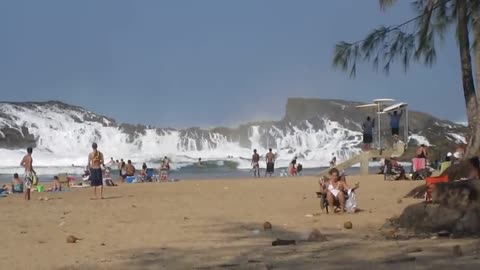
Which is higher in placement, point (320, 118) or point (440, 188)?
point (320, 118)

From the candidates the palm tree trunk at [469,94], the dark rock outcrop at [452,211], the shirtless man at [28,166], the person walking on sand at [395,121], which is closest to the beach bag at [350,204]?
the palm tree trunk at [469,94]

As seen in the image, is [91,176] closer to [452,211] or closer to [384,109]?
[452,211]

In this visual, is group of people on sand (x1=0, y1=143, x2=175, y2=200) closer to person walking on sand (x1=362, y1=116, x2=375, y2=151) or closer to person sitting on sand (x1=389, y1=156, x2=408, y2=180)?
person sitting on sand (x1=389, y1=156, x2=408, y2=180)

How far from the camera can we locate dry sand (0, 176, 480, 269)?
673 centimetres

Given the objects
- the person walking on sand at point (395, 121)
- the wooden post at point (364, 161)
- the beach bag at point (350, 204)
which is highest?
the person walking on sand at point (395, 121)

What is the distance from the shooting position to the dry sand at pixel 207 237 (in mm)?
6727

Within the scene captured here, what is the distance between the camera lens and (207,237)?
366 inches

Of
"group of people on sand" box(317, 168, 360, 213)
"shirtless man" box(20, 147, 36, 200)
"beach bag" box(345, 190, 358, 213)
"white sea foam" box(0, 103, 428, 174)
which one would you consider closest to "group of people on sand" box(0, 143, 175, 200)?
"shirtless man" box(20, 147, 36, 200)

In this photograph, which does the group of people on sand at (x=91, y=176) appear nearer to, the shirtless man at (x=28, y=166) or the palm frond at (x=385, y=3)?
the shirtless man at (x=28, y=166)

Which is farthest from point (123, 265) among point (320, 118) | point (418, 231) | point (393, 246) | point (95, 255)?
point (320, 118)

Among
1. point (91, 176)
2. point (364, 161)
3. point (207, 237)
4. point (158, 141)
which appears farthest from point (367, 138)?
point (158, 141)

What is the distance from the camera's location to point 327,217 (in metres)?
11.6

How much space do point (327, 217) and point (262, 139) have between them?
74.2 m

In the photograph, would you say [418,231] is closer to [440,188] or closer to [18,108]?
[440,188]
